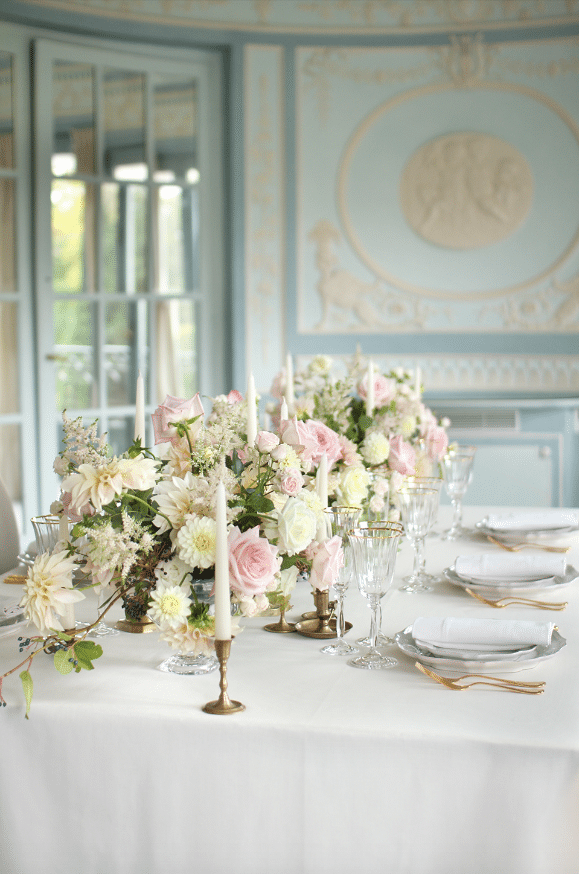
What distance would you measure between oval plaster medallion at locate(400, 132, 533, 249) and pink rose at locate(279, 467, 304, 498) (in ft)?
10.9

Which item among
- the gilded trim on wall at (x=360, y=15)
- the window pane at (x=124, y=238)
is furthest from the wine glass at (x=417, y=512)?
the gilded trim on wall at (x=360, y=15)

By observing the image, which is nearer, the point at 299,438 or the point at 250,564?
the point at 250,564

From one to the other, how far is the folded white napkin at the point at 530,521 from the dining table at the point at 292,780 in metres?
0.91

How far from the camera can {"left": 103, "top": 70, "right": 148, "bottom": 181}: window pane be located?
4.04 metres

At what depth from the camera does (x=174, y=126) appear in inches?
166

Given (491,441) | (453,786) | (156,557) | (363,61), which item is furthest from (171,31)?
(453,786)

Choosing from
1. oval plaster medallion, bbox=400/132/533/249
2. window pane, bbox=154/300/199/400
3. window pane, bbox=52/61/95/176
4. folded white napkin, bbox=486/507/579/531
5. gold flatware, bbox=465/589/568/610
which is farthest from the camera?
window pane, bbox=154/300/199/400

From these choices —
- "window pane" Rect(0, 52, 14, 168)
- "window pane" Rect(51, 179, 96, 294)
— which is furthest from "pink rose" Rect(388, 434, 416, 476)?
"window pane" Rect(0, 52, 14, 168)

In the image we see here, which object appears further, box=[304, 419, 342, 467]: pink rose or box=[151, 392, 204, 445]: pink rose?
box=[304, 419, 342, 467]: pink rose

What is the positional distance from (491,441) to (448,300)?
2.59 feet

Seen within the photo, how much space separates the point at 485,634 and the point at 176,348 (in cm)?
337

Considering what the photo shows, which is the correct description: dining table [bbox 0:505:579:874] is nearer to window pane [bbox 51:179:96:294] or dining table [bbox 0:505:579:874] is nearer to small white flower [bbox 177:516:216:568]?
small white flower [bbox 177:516:216:568]

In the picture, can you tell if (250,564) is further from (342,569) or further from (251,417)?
(251,417)

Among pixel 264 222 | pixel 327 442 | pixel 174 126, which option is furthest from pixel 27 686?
pixel 174 126
